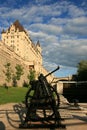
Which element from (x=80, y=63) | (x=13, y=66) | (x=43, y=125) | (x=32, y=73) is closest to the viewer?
(x=43, y=125)

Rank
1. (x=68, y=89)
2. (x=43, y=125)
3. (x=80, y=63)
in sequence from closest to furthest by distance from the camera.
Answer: (x=43, y=125) → (x=68, y=89) → (x=80, y=63)

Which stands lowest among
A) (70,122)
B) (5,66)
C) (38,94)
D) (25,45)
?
(70,122)

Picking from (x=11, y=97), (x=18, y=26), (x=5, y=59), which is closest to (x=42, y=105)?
(x=11, y=97)

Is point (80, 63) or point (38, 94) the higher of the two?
point (80, 63)

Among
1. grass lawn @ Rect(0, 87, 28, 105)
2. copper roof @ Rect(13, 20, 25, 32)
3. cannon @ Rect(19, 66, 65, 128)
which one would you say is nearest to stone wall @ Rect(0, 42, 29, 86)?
grass lawn @ Rect(0, 87, 28, 105)

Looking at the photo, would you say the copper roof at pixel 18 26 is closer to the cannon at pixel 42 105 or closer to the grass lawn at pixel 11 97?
the grass lawn at pixel 11 97

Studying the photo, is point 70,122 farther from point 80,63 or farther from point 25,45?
point 25,45

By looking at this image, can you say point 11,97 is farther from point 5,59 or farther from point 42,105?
point 5,59

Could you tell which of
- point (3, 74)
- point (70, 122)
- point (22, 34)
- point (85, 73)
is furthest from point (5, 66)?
point (22, 34)

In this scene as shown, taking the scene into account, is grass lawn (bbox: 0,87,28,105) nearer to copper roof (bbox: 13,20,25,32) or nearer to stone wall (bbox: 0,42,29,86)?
stone wall (bbox: 0,42,29,86)

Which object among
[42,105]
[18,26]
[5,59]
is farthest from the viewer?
[18,26]

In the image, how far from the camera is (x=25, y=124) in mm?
9320

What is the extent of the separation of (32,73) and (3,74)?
52.9 feet

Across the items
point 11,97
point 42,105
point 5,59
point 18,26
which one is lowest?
point 11,97
